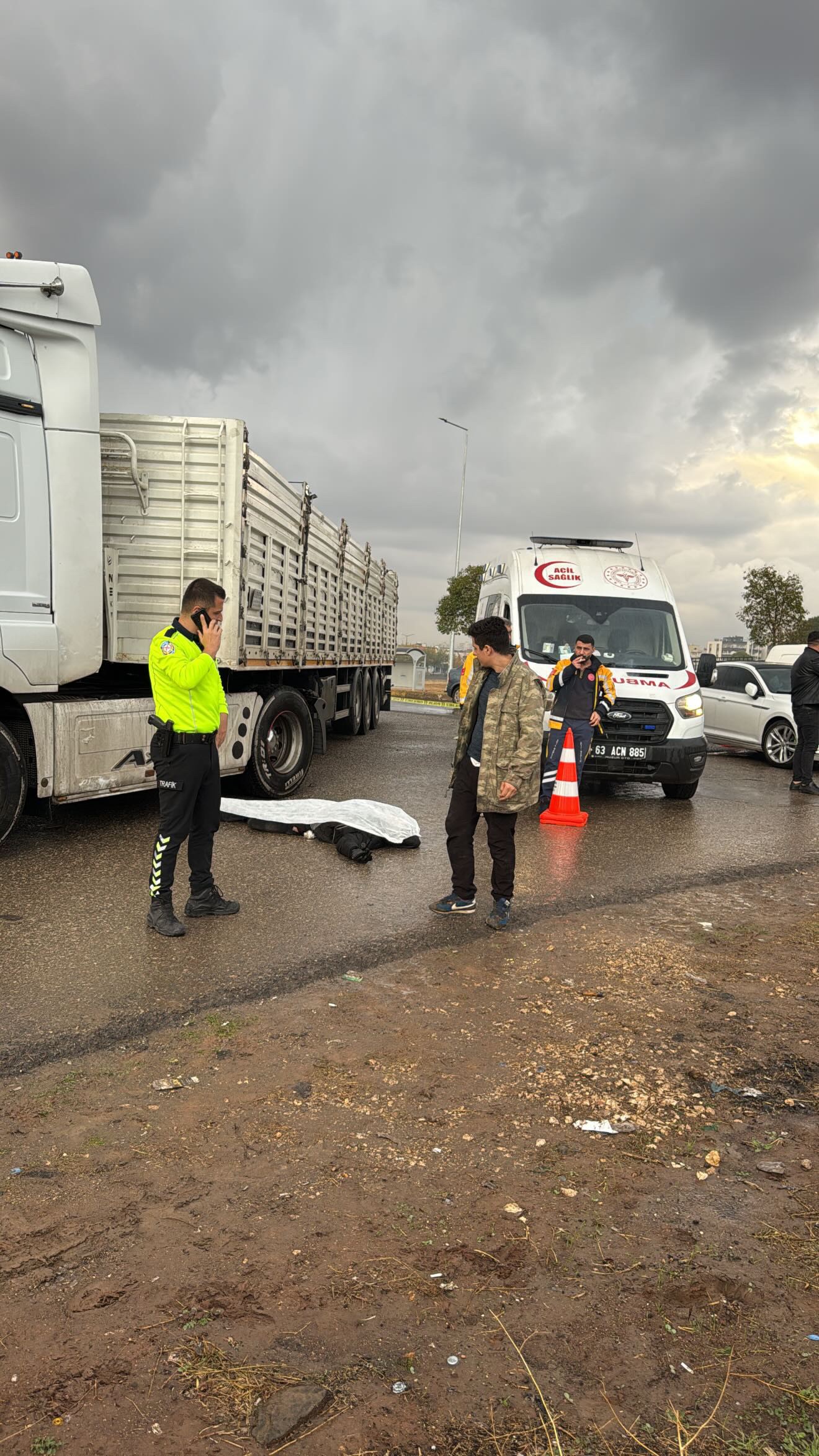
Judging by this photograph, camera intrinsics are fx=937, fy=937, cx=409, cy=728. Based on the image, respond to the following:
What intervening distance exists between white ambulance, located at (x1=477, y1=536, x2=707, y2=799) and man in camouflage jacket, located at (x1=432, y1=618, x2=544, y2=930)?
4.22 m

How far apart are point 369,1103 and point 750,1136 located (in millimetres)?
1292

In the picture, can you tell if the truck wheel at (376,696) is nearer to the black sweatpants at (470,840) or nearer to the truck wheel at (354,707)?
the truck wheel at (354,707)

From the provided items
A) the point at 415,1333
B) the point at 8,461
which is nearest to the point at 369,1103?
the point at 415,1333

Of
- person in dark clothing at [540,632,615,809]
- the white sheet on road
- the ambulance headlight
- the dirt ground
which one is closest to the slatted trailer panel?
the white sheet on road

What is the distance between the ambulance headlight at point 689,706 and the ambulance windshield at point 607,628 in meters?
0.42

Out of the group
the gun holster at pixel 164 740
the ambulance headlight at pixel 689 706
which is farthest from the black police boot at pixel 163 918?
the ambulance headlight at pixel 689 706

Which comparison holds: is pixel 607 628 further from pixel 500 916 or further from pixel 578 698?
pixel 500 916

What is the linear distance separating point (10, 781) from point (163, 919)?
1.75 m

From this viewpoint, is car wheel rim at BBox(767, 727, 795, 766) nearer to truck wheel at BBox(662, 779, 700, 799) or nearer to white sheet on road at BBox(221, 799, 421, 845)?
truck wheel at BBox(662, 779, 700, 799)

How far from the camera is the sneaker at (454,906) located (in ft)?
18.1

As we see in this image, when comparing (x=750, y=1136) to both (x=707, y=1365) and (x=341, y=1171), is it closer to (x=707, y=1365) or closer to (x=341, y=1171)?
(x=707, y=1365)

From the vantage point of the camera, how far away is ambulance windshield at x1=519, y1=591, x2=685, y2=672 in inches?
395

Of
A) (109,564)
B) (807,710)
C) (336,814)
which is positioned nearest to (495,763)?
(336,814)

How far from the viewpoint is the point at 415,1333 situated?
7.14 ft
